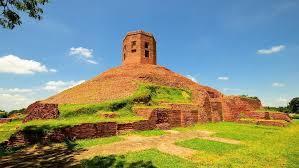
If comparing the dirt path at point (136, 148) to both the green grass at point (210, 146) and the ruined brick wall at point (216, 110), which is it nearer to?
the green grass at point (210, 146)

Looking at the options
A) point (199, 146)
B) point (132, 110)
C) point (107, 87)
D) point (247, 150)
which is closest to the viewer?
point (247, 150)

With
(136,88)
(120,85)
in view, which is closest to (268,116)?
(136,88)

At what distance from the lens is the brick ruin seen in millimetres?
12200

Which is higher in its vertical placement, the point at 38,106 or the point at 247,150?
A: the point at 38,106

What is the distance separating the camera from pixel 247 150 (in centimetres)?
936

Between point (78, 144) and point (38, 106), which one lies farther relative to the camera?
point (38, 106)

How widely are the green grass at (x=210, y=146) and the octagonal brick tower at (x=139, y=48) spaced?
62.3 ft

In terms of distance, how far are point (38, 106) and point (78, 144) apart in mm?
5356

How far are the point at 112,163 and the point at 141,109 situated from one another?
9190 mm

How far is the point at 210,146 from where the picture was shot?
10.1 m

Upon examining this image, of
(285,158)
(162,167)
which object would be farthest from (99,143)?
(285,158)

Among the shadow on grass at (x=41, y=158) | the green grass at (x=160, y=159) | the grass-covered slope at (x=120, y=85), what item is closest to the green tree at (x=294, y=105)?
the grass-covered slope at (x=120, y=85)

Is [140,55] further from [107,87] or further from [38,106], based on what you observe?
[38,106]

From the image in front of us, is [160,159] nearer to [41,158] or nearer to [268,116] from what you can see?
[41,158]
